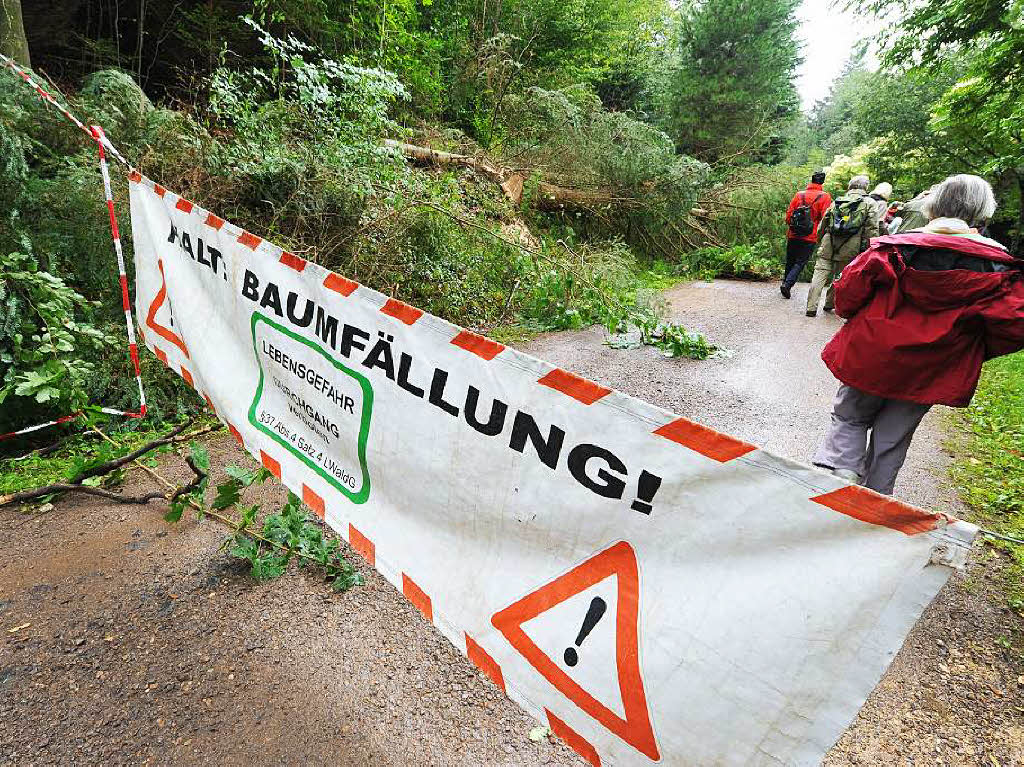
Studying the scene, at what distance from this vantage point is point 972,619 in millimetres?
2787

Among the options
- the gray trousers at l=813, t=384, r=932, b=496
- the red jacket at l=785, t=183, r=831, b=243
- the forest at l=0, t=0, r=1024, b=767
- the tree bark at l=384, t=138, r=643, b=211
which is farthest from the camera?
the tree bark at l=384, t=138, r=643, b=211

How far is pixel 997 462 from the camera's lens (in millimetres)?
4391

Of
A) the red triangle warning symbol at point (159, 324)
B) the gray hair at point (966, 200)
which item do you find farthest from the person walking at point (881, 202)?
the red triangle warning symbol at point (159, 324)

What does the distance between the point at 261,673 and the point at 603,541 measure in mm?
1847

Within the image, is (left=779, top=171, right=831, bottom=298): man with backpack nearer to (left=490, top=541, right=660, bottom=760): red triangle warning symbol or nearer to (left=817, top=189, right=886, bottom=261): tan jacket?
(left=817, top=189, right=886, bottom=261): tan jacket

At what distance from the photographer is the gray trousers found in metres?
2.85

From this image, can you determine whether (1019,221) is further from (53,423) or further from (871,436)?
(53,423)

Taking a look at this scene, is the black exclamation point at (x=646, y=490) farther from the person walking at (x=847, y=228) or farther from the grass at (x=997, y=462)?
the person walking at (x=847, y=228)

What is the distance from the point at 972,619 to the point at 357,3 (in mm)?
10438

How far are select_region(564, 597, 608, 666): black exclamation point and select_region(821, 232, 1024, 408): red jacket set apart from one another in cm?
226

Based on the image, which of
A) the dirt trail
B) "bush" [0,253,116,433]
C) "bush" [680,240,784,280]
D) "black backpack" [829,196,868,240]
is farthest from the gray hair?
"bush" [680,240,784,280]

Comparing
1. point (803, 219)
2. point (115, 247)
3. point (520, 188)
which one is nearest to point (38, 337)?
point (115, 247)

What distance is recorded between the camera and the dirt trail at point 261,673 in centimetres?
204

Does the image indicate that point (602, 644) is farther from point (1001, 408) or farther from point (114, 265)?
point (1001, 408)
